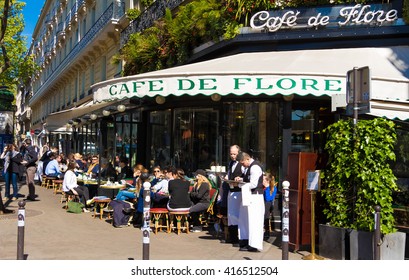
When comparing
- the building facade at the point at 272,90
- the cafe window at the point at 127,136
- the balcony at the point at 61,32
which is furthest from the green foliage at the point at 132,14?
the balcony at the point at 61,32

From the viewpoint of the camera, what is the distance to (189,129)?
13078 mm

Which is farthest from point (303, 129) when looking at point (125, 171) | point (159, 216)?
point (125, 171)

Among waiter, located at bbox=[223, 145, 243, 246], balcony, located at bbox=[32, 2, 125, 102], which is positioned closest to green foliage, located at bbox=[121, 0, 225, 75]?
waiter, located at bbox=[223, 145, 243, 246]

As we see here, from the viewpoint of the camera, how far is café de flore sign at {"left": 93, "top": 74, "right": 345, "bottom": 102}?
8.86 meters

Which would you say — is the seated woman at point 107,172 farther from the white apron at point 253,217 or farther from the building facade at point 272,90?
the white apron at point 253,217

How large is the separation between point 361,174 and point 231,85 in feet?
11.0

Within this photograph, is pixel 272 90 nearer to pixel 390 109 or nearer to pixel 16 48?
pixel 390 109

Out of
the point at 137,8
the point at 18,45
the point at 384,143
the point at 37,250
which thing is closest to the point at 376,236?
the point at 384,143

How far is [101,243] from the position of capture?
8406 millimetres

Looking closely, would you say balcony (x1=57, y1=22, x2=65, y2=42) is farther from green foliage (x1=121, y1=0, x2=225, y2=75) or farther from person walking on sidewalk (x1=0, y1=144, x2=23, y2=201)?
person walking on sidewalk (x1=0, y1=144, x2=23, y2=201)

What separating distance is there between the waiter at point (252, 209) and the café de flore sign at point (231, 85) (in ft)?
5.91

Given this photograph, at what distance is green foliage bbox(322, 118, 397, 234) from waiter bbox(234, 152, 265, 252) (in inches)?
43.7

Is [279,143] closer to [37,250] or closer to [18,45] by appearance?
[37,250]

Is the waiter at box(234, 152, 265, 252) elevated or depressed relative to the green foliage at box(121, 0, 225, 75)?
depressed
